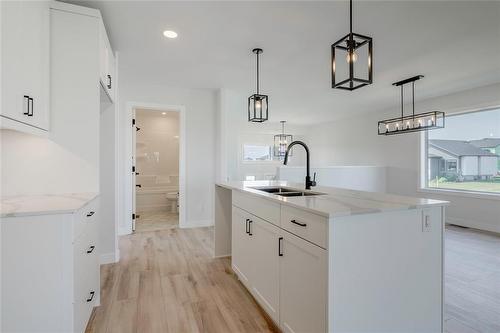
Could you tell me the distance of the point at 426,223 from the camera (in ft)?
5.26

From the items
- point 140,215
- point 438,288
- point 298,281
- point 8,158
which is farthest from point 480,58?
point 140,215

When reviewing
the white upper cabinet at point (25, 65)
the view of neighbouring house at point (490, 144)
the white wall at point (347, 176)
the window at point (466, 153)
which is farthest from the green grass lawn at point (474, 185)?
the white upper cabinet at point (25, 65)

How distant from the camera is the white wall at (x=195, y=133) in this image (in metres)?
4.53

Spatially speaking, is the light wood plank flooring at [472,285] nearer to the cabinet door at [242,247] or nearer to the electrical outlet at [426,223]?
the electrical outlet at [426,223]

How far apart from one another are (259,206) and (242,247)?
58 centimetres

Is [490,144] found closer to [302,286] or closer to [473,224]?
[473,224]

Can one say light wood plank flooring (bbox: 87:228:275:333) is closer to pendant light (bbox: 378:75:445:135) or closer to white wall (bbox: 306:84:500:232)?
pendant light (bbox: 378:75:445:135)

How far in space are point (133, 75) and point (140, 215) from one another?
313 centimetres

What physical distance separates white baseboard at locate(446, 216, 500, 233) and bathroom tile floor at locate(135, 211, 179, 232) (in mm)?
5360

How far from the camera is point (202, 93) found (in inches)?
193

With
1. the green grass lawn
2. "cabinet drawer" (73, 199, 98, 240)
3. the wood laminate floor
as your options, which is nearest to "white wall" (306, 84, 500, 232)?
the green grass lawn

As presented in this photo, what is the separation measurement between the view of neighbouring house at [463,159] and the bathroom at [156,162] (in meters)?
5.80

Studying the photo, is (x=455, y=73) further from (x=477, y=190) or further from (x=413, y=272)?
(x=413, y=272)

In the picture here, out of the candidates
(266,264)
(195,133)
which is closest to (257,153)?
(195,133)
